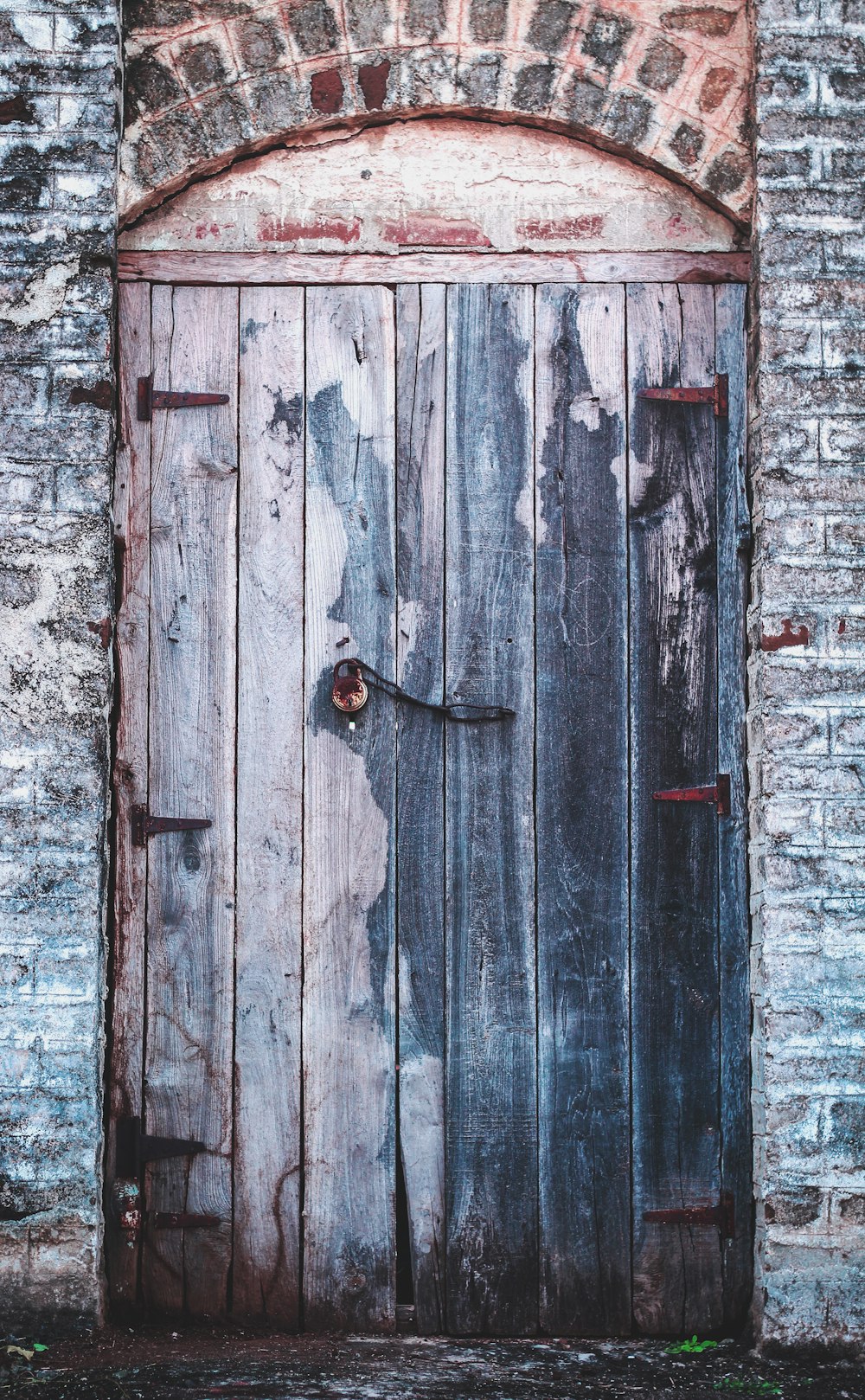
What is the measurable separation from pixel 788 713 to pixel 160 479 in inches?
60.8

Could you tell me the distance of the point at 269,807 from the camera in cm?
280

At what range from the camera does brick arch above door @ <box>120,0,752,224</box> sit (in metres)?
2.78

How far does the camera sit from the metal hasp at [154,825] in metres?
2.78

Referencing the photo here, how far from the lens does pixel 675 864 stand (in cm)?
279

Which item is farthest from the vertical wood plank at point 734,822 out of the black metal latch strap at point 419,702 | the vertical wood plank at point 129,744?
the vertical wood plank at point 129,744

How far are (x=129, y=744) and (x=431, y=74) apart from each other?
171 cm

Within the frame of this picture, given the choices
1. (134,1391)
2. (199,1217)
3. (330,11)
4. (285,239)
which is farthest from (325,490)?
(134,1391)

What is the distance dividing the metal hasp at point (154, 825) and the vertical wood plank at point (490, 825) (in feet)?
1.93

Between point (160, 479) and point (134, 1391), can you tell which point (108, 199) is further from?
point (134, 1391)

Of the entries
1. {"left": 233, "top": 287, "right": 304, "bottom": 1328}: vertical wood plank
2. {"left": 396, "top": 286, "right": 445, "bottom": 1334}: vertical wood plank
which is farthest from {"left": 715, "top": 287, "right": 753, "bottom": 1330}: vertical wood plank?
{"left": 233, "top": 287, "right": 304, "bottom": 1328}: vertical wood plank

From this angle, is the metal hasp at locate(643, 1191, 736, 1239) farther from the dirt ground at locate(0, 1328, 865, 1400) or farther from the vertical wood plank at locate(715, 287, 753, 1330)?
the dirt ground at locate(0, 1328, 865, 1400)

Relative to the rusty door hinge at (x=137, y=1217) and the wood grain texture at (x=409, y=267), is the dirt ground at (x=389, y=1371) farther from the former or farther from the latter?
the wood grain texture at (x=409, y=267)

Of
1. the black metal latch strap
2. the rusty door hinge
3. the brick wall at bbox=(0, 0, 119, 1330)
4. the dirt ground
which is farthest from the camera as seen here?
the black metal latch strap

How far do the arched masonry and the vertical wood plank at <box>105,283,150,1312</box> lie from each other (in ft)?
0.25
